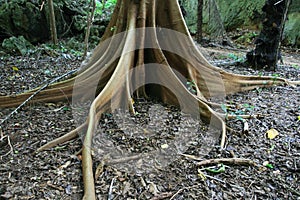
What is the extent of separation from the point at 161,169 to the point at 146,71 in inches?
62.7

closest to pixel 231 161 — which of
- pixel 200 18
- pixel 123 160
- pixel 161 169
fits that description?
pixel 161 169

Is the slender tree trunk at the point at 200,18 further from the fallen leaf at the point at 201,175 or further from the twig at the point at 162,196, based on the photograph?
the twig at the point at 162,196

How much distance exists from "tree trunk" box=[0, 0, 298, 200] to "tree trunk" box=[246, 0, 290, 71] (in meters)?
1.92

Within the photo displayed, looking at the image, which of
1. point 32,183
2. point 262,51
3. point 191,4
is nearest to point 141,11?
point 32,183

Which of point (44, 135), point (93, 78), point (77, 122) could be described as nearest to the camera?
point (44, 135)

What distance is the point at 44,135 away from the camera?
2.63 meters

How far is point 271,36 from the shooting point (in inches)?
213

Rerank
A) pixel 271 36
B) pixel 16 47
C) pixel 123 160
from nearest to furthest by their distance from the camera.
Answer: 1. pixel 123 160
2. pixel 271 36
3. pixel 16 47

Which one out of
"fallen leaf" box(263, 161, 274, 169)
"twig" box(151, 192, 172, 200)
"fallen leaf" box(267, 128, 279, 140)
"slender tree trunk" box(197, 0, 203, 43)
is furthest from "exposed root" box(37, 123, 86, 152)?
"slender tree trunk" box(197, 0, 203, 43)

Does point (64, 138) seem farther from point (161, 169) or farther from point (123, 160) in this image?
point (161, 169)

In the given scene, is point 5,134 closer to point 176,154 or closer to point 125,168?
point 125,168

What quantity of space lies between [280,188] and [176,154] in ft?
2.91

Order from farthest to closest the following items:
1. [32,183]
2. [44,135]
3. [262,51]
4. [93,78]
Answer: [262,51], [93,78], [44,135], [32,183]

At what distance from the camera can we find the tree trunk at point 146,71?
10.3 feet
